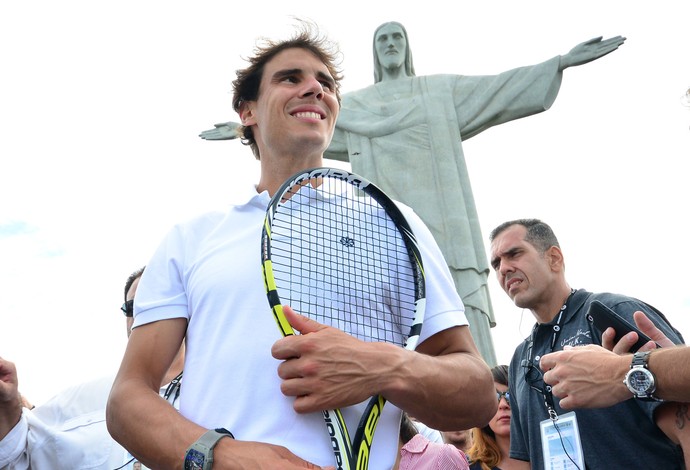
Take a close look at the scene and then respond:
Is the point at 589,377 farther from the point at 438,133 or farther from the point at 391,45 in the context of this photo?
the point at 391,45

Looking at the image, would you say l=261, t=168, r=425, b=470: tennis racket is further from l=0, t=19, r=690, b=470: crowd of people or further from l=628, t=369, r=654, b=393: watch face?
l=628, t=369, r=654, b=393: watch face

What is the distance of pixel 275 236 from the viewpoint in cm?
178

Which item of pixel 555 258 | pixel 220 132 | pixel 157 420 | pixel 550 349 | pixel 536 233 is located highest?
pixel 220 132

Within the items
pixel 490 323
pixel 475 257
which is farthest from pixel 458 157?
pixel 490 323

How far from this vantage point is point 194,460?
4.91 ft

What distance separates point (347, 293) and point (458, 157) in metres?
6.67

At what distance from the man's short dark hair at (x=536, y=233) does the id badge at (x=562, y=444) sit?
1049 millimetres

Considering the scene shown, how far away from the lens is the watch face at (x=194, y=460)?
4.87 feet

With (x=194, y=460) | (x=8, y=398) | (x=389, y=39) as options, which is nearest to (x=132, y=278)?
(x=8, y=398)

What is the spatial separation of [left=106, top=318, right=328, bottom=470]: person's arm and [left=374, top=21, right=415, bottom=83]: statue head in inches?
291

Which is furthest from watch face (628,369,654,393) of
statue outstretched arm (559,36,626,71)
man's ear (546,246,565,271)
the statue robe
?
statue outstretched arm (559,36,626,71)

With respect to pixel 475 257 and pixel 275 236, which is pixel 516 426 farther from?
pixel 475 257

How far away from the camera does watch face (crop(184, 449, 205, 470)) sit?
1484mm

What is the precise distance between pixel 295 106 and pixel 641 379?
4.21 feet
